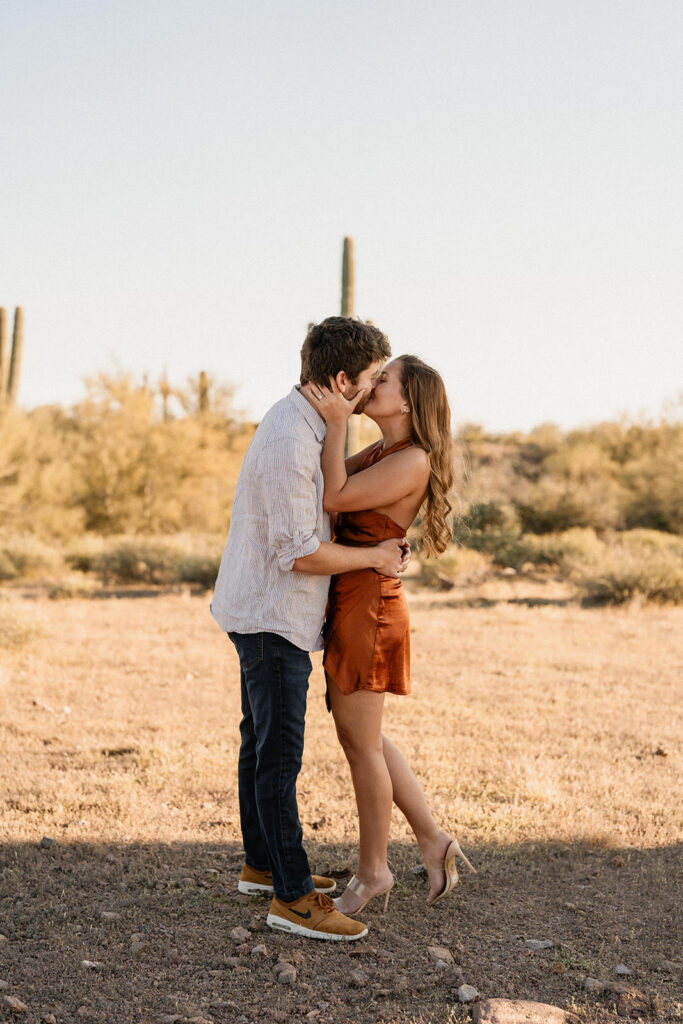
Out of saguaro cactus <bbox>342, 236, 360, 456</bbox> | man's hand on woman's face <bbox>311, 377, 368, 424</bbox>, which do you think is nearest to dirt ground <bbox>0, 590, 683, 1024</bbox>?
man's hand on woman's face <bbox>311, 377, 368, 424</bbox>

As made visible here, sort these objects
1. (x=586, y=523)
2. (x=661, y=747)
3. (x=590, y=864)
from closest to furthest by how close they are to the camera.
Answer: (x=590, y=864) → (x=661, y=747) → (x=586, y=523)

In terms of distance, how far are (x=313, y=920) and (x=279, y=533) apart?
1431mm

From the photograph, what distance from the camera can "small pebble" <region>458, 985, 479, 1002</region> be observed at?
2814mm

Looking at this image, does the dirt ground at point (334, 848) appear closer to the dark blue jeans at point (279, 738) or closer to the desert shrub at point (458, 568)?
the dark blue jeans at point (279, 738)

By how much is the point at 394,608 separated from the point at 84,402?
21.1m

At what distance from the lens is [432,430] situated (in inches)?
128

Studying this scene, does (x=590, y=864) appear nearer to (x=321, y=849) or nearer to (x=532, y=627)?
(x=321, y=849)

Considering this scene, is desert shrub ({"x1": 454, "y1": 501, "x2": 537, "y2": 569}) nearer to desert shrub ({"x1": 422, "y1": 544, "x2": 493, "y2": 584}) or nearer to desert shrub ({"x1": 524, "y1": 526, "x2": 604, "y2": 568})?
desert shrub ({"x1": 524, "y1": 526, "x2": 604, "y2": 568})

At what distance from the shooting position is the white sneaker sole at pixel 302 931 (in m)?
3.19

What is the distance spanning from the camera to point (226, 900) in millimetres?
3520

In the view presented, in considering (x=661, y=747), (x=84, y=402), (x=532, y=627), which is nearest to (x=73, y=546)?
(x=84, y=402)

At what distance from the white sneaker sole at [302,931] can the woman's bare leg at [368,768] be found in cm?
20

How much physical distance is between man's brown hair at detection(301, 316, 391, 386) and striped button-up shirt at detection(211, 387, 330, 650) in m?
0.13

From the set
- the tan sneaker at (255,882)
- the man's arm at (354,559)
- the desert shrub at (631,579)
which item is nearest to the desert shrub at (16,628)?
the tan sneaker at (255,882)
